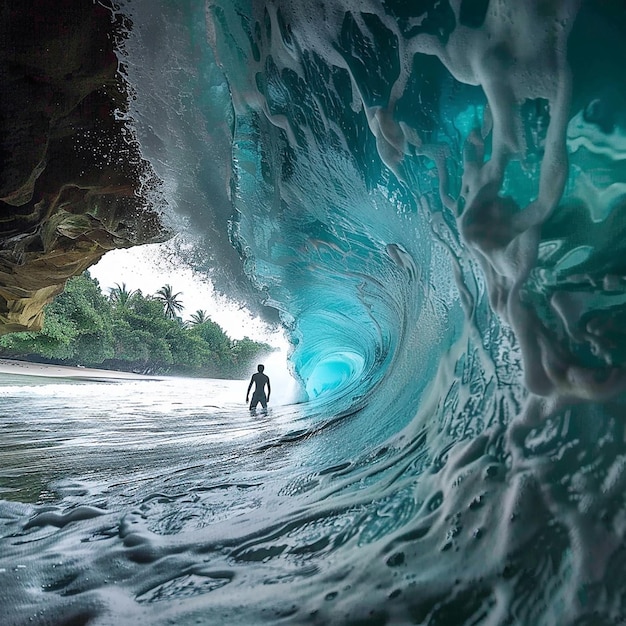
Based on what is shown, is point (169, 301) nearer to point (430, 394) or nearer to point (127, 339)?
point (127, 339)

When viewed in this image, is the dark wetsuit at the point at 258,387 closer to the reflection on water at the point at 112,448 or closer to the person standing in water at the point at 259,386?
the person standing in water at the point at 259,386

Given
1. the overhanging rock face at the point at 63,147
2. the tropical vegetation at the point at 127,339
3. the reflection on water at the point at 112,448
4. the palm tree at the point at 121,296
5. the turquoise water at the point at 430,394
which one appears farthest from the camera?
the palm tree at the point at 121,296

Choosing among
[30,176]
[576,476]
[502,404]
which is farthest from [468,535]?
[30,176]

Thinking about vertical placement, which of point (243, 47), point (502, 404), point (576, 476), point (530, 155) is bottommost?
point (576, 476)

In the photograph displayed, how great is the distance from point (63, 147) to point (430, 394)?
147 inches

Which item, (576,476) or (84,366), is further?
(84,366)

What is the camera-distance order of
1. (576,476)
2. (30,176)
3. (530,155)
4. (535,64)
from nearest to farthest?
(576,476)
(535,64)
(530,155)
(30,176)

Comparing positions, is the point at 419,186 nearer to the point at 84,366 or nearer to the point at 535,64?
the point at 535,64

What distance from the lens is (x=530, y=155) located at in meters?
1.50

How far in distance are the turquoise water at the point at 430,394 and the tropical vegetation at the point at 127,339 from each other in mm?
20534

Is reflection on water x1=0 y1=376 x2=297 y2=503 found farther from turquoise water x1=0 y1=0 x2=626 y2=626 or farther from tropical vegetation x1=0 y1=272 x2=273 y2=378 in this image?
tropical vegetation x1=0 y1=272 x2=273 y2=378

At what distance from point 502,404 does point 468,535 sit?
0.48 metres

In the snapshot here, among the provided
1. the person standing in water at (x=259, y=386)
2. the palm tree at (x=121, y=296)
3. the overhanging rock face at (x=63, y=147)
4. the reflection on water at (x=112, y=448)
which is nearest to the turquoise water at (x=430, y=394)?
the reflection on water at (x=112, y=448)

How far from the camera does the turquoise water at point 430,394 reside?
1.08 metres
